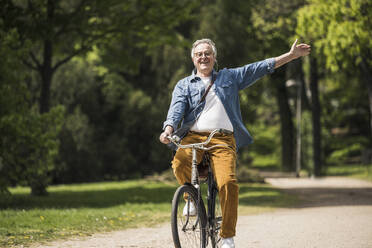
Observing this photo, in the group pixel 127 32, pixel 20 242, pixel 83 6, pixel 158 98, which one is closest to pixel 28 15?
pixel 83 6

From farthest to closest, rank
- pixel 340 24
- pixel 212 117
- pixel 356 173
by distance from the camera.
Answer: pixel 356 173
pixel 340 24
pixel 212 117

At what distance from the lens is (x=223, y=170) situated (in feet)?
17.4

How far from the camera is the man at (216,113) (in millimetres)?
5293

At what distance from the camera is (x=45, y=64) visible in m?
16.7

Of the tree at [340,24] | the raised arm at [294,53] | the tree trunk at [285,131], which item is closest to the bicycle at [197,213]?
the raised arm at [294,53]

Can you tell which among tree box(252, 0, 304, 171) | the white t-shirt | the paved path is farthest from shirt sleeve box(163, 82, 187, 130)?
tree box(252, 0, 304, 171)

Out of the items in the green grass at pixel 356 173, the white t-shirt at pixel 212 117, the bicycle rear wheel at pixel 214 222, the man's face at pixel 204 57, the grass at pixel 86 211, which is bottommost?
the green grass at pixel 356 173

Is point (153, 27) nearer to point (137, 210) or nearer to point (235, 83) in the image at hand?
point (137, 210)

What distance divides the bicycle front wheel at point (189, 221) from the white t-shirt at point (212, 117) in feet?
1.94

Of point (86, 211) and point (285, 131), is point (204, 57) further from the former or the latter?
point (285, 131)

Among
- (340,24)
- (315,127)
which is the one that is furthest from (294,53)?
(315,127)

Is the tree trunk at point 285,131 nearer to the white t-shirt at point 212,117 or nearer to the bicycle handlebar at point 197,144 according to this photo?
the white t-shirt at point 212,117

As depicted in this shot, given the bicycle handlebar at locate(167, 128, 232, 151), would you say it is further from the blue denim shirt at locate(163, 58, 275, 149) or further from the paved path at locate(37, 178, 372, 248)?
the paved path at locate(37, 178, 372, 248)

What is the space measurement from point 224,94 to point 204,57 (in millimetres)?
416
